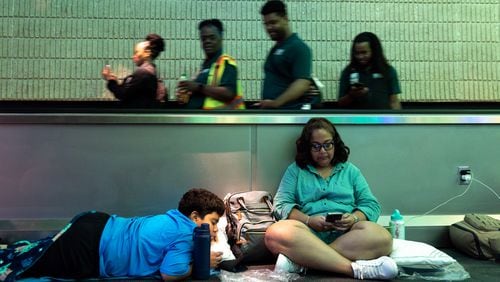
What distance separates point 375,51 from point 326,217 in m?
1.82

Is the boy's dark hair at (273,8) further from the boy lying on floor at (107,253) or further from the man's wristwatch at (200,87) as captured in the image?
the boy lying on floor at (107,253)

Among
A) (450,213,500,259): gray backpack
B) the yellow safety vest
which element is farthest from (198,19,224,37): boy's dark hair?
(450,213,500,259): gray backpack

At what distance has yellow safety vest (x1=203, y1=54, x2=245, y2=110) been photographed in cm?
437

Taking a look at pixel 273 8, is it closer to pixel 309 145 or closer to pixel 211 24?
pixel 211 24

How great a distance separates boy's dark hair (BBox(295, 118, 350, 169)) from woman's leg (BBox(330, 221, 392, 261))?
2.16 feet

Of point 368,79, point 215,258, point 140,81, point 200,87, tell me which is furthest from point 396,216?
point 140,81

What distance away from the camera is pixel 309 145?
13.4 feet

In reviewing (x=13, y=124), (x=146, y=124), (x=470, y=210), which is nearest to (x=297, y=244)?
(x=146, y=124)

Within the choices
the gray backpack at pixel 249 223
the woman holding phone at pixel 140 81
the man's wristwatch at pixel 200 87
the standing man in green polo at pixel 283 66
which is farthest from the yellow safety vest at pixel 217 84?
the gray backpack at pixel 249 223

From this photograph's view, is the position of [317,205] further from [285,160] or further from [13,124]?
[13,124]

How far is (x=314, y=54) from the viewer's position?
4574 mm

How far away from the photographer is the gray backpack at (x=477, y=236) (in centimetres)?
407

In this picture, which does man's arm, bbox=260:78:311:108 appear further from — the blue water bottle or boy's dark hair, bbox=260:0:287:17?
the blue water bottle

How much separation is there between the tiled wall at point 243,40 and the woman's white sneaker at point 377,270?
163 centimetres
